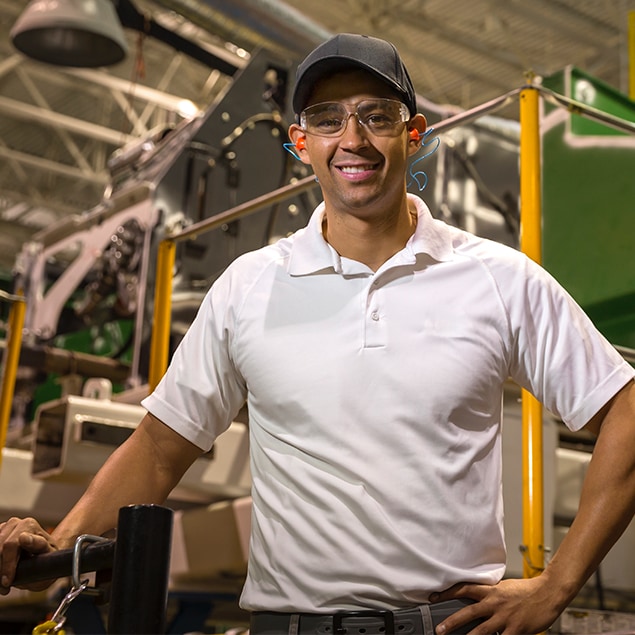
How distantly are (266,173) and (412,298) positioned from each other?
3.01 m

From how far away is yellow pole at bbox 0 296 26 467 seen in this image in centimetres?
376

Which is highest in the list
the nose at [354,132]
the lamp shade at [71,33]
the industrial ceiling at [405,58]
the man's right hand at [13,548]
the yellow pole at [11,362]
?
the industrial ceiling at [405,58]

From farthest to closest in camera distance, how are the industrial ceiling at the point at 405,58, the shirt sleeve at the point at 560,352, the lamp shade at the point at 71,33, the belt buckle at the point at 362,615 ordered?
the industrial ceiling at the point at 405,58
the lamp shade at the point at 71,33
the shirt sleeve at the point at 560,352
the belt buckle at the point at 362,615

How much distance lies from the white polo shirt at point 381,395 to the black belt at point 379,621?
0.06 ft

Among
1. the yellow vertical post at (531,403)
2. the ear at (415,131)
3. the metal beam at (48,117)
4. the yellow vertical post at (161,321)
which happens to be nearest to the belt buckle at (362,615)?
the yellow vertical post at (531,403)

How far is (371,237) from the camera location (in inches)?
68.6

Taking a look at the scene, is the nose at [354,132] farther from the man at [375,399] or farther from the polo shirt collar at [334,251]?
the polo shirt collar at [334,251]

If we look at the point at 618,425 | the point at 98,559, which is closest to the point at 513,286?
the point at 618,425

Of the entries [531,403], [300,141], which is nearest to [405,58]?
[531,403]

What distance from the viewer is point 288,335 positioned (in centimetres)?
165

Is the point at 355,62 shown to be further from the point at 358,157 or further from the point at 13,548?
the point at 13,548

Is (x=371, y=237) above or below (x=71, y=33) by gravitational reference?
below

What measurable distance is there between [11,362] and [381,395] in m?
2.63

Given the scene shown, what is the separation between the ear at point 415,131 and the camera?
178 cm
